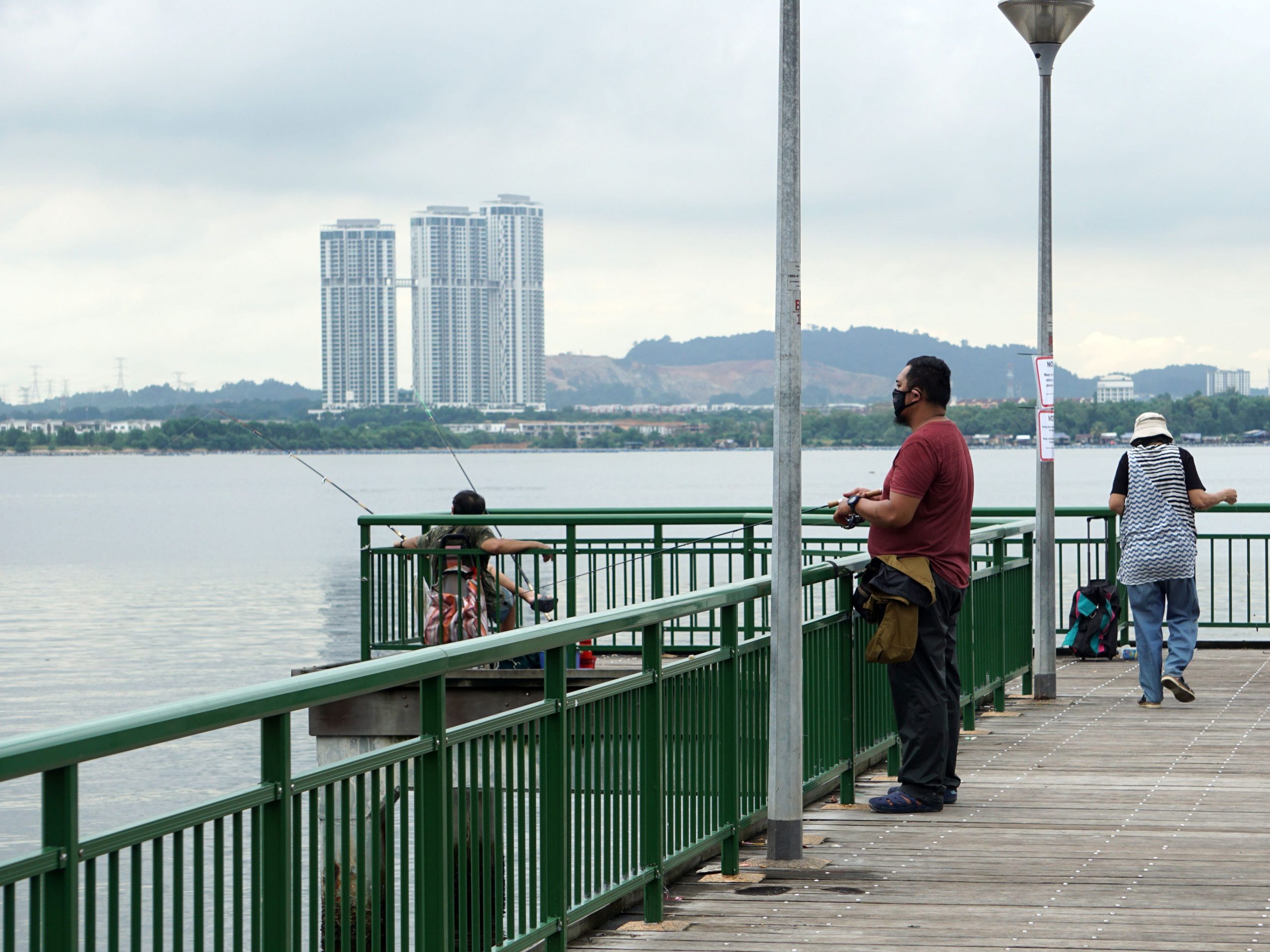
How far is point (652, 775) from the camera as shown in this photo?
598 centimetres

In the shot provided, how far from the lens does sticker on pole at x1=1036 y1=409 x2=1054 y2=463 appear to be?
12.3m

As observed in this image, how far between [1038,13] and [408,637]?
6.87 m

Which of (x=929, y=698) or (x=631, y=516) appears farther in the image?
(x=631, y=516)

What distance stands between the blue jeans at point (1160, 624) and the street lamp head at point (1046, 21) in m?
3.84

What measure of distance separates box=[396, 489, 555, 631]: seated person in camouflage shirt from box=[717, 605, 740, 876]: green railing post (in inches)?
251

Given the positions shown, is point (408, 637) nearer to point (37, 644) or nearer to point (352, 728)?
point (352, 728)

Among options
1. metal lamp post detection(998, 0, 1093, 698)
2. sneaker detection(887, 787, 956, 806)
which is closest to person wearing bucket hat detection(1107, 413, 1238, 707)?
metal lamp post detection(998, 0, 1093, 698)

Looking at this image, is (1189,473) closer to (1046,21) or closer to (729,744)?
(1046,21)

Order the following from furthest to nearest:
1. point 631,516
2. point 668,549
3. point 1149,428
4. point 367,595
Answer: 1. point 631,516
2. point 367,595
3. point 668,549
4. point 1149,428

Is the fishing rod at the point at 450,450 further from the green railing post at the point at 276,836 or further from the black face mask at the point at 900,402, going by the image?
the green railing post at the point at 276,836

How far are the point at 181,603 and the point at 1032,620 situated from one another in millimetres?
48572

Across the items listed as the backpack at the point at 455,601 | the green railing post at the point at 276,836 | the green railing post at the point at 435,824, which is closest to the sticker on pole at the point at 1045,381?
the backpack at the point at 455,601

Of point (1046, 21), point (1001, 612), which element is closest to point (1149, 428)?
point (1001, 612)

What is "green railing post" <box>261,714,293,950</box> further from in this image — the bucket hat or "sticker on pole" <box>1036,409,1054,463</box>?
"sticker on pole" <box>1036,409,1054,463</box>
